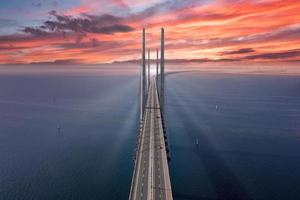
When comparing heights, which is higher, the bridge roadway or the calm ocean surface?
the bridge roadway

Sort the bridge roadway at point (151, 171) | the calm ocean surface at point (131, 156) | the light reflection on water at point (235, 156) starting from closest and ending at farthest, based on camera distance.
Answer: the bridge roadway at point (151, 171)
the calm ocean surface at point (131, 156)
the light reflection on water at point (235, 156)

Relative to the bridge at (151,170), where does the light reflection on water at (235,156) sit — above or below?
below

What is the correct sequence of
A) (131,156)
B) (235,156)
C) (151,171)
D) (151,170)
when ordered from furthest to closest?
(235,156)
(131,156)
(151,170)
(151,171)

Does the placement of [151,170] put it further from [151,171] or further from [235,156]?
[235,156]

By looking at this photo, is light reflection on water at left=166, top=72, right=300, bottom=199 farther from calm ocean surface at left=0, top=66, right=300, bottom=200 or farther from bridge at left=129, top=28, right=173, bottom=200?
bridge at left=129, top=28, right=173, bottom=200

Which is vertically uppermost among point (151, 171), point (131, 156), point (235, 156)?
point (151, 171)

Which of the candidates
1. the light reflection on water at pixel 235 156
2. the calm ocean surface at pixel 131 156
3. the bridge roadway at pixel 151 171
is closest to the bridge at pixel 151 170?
the bridge roadway at pixel 151 171

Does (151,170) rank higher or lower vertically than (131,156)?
higher

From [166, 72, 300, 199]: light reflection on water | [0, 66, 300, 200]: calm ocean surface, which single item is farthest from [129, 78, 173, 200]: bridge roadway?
[166, 72, 300, 199]: light reflection on water

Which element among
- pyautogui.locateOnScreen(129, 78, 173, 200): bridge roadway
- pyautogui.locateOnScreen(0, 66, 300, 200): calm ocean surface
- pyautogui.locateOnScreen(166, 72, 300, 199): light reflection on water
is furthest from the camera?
pyautogui.locateOnScreen(166, 72, 300, 199): light reflection on water

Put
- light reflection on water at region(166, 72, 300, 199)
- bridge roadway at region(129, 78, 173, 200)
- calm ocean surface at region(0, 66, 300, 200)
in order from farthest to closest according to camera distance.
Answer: light reflection on water at region(166, 72, 300, 199) < calm ocean surface at region(0, 66, 300, 200) < bridge roadway at region(129, 78, 173, 200)

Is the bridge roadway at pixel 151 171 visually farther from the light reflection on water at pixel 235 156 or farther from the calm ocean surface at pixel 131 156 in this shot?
the light reflection on water at pixel 235 156

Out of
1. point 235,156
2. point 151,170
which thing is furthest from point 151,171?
point 235,156

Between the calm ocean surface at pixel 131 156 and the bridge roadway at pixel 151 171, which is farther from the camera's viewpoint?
the calm ocean surface at pixel 131 156
